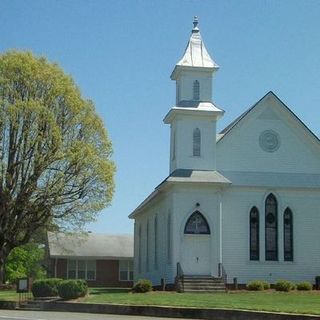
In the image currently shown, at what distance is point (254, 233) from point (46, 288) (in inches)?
486

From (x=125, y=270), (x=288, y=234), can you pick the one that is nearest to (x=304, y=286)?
(x=288, y=234)

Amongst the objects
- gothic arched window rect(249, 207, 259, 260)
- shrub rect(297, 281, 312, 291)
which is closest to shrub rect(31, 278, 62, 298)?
gothic arched window rect(249, 207, 259, 260)

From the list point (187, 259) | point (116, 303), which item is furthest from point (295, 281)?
point (116, 303)

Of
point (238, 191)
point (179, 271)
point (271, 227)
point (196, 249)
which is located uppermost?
point (238, 191)

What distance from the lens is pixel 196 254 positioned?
41250 millimetres

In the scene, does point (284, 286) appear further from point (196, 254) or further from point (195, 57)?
point (195, 57)

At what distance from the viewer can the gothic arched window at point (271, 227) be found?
42.2 metres

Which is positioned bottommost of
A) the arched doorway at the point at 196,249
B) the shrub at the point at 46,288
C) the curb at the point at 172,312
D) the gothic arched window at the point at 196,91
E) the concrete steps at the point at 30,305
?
the concrete steps at the point at 30,305

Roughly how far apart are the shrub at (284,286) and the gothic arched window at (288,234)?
9.83 ft

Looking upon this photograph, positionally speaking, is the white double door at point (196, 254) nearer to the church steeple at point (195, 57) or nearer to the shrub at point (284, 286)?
the shrub at point (284, 286)

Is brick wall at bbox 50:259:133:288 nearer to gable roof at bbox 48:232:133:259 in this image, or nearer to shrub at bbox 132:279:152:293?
gable roof at bbox 48:232:133:259

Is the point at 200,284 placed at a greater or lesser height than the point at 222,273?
lesser

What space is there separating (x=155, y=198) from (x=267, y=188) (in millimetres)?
7993

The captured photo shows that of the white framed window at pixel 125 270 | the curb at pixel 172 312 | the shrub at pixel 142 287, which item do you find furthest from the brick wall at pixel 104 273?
the curb at pixel 172 312
